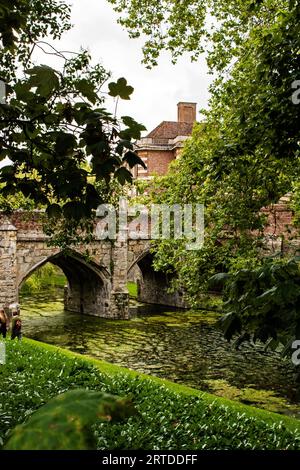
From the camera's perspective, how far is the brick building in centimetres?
3878

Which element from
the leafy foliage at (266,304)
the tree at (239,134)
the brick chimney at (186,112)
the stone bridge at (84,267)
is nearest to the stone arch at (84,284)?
the stone bridge at (84,267)

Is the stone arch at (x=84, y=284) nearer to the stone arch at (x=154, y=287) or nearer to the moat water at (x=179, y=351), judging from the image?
the moat water at (x=179, y=351)

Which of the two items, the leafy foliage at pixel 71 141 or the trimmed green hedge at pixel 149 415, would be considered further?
the trimmed green hedge at pixel 149 415

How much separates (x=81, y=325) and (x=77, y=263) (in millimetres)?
3448

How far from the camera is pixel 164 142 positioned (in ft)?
131

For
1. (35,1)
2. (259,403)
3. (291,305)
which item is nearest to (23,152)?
(291,305)

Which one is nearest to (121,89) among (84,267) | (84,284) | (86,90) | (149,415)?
(86,90)

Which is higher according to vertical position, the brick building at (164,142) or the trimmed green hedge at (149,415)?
the brick building at (164,142)

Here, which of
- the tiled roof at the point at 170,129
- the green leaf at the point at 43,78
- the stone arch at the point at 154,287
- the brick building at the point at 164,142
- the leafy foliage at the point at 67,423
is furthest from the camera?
the tiled roof at the point at 170,129

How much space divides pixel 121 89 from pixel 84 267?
2207 centimetres

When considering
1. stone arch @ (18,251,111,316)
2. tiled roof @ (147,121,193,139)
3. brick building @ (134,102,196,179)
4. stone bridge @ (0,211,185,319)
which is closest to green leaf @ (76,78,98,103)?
stone bridge @ (0,211,185,319)

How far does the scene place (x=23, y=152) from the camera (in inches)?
143

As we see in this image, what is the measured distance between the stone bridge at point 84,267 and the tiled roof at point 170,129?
14.4 metres

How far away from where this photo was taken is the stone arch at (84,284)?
23609 mm
